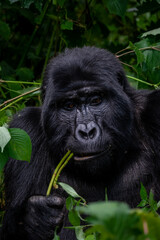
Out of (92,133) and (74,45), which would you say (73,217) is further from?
(74,45)

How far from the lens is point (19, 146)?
2893mm

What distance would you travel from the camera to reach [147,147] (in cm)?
345

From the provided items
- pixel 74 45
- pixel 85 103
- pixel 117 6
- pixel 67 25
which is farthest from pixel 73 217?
pixel 74 45

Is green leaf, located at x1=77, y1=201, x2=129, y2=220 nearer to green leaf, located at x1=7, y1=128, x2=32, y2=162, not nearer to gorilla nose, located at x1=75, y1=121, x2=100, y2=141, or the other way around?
gorilla nose, located at x1=75, y1=121, x2=100, y2=141

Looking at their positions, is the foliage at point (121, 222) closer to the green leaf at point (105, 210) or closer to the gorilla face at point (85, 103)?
the green leaf at point (105, 210)

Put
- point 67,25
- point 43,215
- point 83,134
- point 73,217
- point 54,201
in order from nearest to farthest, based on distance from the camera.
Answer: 1. point 73,217
2. point 83,134
3. point 54,201
4. point 43,215
5. point 67,25

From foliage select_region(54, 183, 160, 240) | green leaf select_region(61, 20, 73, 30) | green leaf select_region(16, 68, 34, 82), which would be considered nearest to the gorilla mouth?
foliage select_region(54, 183, 160, 240)

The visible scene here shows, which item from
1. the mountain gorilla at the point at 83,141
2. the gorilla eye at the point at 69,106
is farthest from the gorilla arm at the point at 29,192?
the gorilla eye at the point at 69,106

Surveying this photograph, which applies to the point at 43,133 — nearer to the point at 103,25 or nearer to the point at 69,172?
the point at 69,172

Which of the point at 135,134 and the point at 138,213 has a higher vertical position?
the point at 138,213

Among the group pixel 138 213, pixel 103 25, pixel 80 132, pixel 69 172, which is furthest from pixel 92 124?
pixel 103 25

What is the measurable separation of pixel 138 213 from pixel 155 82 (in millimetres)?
2985

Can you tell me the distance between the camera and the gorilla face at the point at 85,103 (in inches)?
123

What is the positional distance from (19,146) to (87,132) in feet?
1.59
